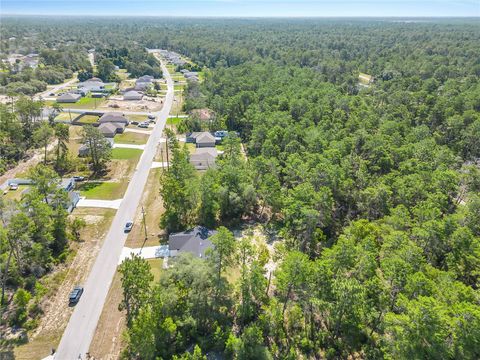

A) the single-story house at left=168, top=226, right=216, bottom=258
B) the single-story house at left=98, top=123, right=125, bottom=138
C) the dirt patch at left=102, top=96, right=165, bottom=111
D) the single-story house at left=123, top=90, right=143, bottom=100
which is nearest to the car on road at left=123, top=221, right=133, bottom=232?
the single-story house at left=168, top=226, right=216, bottom=258

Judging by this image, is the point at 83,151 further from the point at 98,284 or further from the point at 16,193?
the point at 98,284

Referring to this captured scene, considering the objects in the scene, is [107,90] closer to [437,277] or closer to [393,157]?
[393,157]

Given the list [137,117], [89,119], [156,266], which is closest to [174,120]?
[137,117]

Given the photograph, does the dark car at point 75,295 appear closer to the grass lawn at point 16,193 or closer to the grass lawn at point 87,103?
the grass lawn at point 16,193

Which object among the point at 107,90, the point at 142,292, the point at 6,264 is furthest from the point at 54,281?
the point at 107,90

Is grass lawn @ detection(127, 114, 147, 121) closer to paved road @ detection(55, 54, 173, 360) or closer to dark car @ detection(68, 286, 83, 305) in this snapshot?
paved road @ detection(55, 54, 173, 360)

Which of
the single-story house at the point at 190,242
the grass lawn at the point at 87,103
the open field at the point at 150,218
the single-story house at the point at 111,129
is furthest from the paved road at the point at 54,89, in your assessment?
the single-story house at the point at 190,242

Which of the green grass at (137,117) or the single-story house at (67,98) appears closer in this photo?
the green grass at (137,117)
